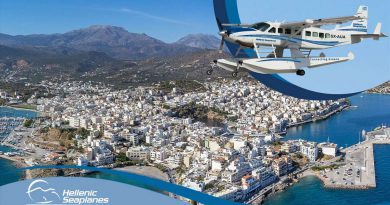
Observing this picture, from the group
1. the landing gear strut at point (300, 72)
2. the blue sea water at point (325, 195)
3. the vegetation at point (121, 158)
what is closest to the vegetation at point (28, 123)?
the vegetation at point (121, 158)

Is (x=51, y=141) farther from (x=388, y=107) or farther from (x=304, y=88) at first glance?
(x=304, y=88)

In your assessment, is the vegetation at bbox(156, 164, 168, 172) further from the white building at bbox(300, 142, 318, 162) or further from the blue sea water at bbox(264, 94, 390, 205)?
the white building at bbox(300, 142, 318, 162)

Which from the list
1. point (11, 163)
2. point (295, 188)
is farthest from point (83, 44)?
point (295, 188)

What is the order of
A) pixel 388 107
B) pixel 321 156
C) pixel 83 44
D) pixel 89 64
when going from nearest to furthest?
pixel 321 156 → pixel 388 107 → pixel 89 64 → pixel 83 44

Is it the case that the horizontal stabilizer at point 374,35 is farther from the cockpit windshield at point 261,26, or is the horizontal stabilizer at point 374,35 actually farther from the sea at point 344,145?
the sea at point 344,145

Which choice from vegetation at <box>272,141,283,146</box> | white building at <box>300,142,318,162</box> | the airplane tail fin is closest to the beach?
white building at <box>300,142,318,162</box>

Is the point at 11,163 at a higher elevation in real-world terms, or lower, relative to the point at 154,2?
lower

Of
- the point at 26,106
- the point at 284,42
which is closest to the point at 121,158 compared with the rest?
the point at 284,42
